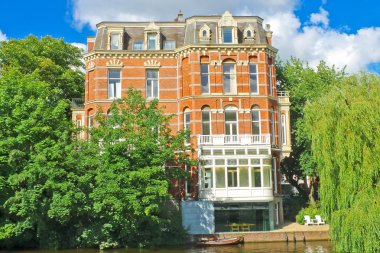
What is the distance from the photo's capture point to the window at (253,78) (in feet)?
110

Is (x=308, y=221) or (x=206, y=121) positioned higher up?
(x=206, y=121)

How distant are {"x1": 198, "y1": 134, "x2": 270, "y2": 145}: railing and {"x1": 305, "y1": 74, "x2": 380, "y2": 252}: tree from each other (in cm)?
942

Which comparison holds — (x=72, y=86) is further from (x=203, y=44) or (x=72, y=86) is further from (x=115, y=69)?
(x=203, y=44)

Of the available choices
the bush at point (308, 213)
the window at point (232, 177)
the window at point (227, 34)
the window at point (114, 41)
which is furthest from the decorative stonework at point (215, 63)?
the bush at point (308, 213)

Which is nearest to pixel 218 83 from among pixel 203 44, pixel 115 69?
pixel 203 44

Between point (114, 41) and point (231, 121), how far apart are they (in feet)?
35.8

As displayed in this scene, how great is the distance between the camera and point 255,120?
3328cm

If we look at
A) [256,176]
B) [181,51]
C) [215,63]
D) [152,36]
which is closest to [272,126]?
[256,176]

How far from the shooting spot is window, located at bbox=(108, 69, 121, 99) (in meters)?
34.5

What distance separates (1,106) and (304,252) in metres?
19.2

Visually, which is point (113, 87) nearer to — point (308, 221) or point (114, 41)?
point (114, 41)

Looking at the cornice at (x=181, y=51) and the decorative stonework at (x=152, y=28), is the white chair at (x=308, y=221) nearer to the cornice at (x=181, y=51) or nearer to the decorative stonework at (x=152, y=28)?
the cornice at (x=181, y=51)

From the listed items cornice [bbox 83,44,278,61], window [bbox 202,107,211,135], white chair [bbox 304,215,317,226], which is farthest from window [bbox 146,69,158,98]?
white chair [bbox 304,215,317,226]

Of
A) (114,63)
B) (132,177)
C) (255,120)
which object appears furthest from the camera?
(114,63)
